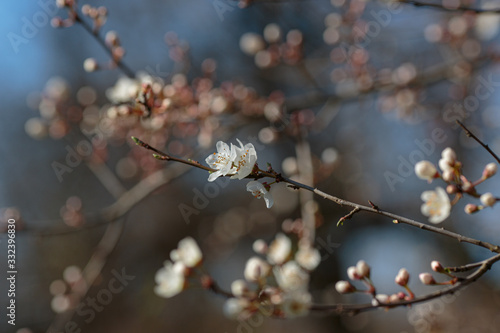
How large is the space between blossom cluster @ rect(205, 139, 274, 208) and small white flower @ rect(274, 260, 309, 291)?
821 mm

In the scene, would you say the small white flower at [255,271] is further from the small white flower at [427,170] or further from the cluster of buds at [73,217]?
the cluster of buds at [73,217]

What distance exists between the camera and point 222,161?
1.13m

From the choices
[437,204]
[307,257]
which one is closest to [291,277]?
[307,257]

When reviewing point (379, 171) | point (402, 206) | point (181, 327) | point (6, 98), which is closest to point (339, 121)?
point (379, 171)

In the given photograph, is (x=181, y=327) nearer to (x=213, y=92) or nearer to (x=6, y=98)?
(x=6, y=98)

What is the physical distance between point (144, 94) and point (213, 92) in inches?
55.3

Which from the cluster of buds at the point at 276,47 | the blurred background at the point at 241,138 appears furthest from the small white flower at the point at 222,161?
the cluster of buds at the point at 276,47

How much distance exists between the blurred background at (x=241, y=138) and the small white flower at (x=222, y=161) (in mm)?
660

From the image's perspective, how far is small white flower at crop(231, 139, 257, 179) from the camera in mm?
1021

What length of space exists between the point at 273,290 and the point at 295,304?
0.11 metres

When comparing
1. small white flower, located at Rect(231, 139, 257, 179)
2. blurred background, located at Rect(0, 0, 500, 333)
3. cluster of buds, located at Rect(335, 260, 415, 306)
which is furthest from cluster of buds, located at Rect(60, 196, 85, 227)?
small white flower, located at Rect(231, 139, 257, 179)

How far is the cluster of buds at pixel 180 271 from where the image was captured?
1.81 metres

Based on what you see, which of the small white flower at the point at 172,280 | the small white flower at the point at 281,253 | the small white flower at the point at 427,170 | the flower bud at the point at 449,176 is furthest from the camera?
the small white flower at the point at 281,253

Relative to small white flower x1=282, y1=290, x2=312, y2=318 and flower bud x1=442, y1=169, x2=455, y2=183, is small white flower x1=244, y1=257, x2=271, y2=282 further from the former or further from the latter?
flower bud x1=442, y1=169, x2=455, y2=183
